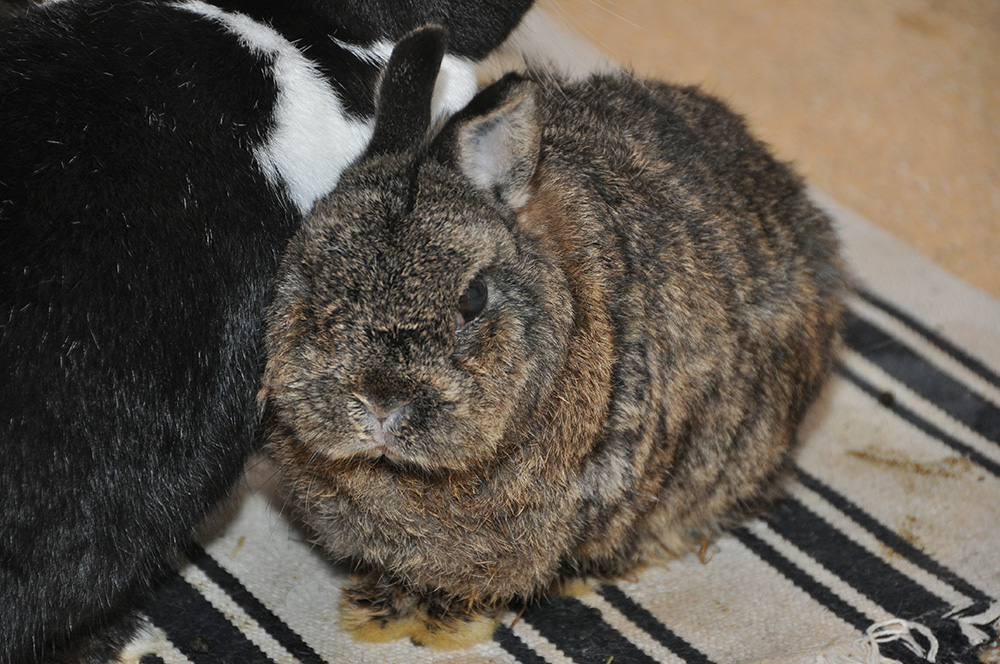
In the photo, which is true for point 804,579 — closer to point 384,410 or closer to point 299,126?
point 384,410

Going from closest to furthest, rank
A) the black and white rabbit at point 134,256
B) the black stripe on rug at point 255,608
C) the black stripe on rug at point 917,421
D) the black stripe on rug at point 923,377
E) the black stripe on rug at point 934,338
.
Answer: the black and white rabbit at point 134,256, the black stripe on rug at point 255,608, the black stripe on rug at point 917,421, the black stripe on rug at point 923,377, the black stripe on rug at point 934,338

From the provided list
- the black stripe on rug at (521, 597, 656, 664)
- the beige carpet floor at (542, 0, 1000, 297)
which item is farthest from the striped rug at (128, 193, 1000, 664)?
the beige carpet floor at (542, 0, 1000, 297)

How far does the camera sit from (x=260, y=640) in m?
1.99

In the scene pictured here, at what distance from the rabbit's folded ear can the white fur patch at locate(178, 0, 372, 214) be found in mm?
289

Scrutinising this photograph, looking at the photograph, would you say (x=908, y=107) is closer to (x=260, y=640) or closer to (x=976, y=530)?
(x=976, y=530)

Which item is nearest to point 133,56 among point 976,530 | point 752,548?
point 752,548

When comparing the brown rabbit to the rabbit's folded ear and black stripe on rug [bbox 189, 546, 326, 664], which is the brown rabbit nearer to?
the rabbit's folded ear

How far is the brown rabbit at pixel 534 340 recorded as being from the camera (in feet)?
5.37

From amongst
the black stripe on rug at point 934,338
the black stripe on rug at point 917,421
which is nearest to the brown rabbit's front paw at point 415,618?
the black stripe on rug at point 917,421

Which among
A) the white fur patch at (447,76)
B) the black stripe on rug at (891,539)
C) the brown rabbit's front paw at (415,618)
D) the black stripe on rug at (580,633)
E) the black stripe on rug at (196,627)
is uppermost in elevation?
the white fur patch at (447,76)

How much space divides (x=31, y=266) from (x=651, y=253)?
101cm

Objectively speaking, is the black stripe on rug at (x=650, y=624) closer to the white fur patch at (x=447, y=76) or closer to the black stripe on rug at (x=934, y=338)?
the white fur patch at (x=447, y=76)

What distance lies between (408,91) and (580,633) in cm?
104

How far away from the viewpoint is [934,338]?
2812 millimetres
